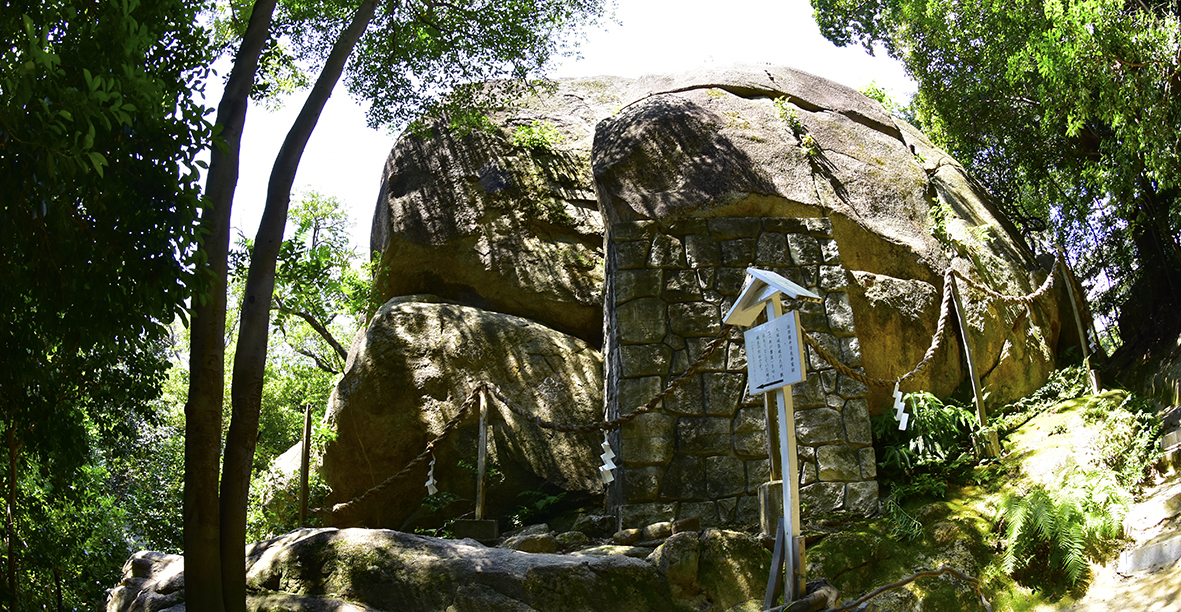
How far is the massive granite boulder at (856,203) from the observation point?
7.65 meters

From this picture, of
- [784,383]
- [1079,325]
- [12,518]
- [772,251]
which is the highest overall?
[772,251]

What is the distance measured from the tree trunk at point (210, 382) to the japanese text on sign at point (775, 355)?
2.90 metres


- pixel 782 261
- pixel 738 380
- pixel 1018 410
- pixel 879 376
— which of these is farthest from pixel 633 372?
pixel 1018 410

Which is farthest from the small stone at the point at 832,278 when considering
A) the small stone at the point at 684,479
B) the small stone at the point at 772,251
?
the small stone at the point at 684,479

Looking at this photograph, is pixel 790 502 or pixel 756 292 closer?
pixel 790 502

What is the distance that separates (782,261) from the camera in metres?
7.29

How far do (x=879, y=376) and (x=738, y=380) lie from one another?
1.73 meters

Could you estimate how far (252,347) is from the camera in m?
4.84

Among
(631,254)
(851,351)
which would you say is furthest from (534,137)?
(851,351)

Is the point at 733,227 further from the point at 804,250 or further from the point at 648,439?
the point at 648,439

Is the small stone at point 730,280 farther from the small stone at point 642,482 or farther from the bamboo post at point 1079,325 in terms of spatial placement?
the bamboo post at point 1079,325

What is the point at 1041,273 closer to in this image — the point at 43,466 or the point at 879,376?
the point at 879,376

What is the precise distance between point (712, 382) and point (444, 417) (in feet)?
9.77

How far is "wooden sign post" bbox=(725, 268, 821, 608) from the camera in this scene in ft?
13.0
